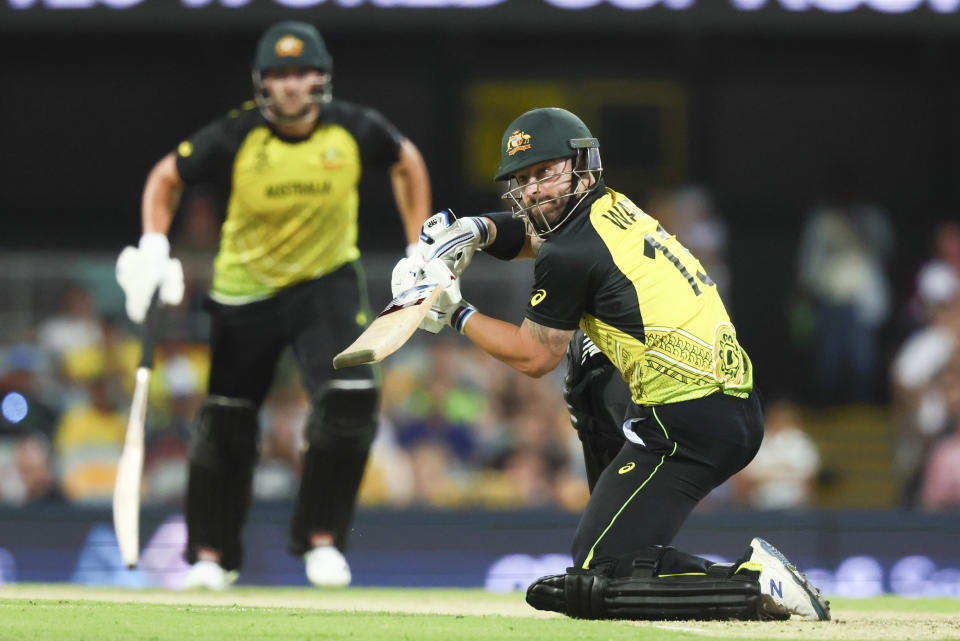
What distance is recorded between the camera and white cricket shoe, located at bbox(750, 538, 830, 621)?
18.7ft

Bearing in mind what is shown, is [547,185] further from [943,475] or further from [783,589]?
[943,475]

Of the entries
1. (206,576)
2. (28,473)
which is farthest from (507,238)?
(28,473)

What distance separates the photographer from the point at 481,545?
910 centimetres

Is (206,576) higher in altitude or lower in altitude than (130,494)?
lower

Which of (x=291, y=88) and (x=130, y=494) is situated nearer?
(x=130, y=494)

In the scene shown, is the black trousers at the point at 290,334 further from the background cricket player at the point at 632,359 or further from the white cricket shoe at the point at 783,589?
the white cricket shoe at the point at 783,589

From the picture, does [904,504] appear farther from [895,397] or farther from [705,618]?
[705,618]

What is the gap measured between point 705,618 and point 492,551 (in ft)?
11.5

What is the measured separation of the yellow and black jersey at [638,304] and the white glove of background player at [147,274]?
7.41 ft

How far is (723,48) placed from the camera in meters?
15.1

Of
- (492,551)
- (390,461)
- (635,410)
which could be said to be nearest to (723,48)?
(390,461)

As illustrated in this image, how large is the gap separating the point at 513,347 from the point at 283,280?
6.98 feet

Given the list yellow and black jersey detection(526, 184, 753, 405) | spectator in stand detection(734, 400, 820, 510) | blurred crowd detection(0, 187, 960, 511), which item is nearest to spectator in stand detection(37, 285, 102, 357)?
blurred crowd detection(0, 187, 960, 511)

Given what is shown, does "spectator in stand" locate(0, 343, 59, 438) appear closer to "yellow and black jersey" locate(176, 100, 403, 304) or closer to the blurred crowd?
the blurred crowd
